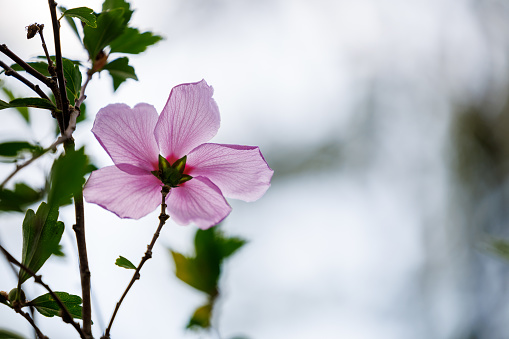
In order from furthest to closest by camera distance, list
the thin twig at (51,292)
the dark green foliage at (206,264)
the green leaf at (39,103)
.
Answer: the dark green foliage at (206,264) → the green leaf at (39,103) → the thin twig at (51,292)

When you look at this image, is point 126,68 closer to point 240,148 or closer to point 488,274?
point 240,148

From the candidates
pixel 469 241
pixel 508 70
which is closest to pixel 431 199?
pixel 469 241

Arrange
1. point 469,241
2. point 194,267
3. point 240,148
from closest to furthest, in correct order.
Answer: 1. point 240,148
2. point 194,267
3. point 469,241

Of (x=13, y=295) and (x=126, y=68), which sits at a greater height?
(x=126, y=68)

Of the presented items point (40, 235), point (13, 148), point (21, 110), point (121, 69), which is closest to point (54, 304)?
point (40, 235)

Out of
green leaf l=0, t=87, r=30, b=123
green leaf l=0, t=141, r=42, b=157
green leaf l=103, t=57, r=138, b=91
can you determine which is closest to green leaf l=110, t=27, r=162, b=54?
green leaf l=103, t=57, r=138, b=91

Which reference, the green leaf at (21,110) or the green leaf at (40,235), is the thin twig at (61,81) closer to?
the green leaf at (40,235)

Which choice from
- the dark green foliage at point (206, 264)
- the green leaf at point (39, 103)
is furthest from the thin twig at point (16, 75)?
the dark green foliage at point (206, 264)
